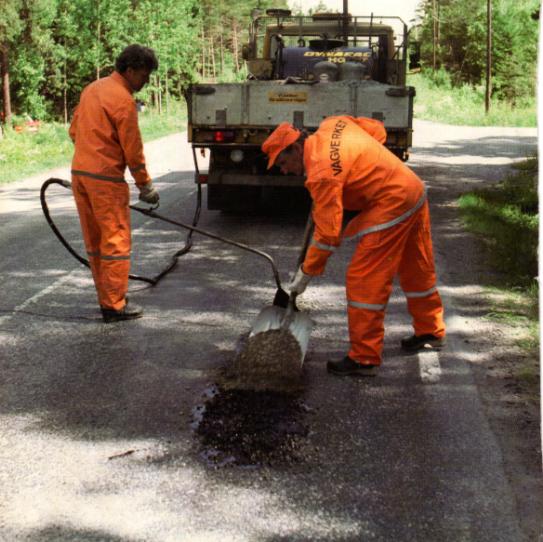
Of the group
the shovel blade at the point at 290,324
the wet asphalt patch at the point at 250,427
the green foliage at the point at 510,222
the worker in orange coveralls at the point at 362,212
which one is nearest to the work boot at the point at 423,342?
the worker in orange coveralls at the point at 362,212

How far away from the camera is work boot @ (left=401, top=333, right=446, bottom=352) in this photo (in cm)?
474

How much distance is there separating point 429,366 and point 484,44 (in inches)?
2204

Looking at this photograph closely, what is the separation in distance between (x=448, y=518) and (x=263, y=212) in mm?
7052

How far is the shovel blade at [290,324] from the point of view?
4.35 metres

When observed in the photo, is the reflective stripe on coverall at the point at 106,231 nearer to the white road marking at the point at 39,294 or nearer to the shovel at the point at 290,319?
the white road marking at the point at 39,294

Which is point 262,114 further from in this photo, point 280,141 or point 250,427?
point 250,427

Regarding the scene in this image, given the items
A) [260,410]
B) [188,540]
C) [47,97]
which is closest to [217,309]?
[260,410]

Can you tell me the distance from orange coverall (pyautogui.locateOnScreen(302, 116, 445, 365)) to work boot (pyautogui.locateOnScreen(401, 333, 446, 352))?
469 mm

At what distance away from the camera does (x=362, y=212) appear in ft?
14.2

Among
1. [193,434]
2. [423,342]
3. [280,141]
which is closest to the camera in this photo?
[193,434]

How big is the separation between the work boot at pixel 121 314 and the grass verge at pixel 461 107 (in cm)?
2077

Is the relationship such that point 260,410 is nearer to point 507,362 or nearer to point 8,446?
point 8,446

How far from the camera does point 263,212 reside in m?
9.68

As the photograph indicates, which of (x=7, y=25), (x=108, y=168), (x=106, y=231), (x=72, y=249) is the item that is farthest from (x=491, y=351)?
(x=7, y=25)
